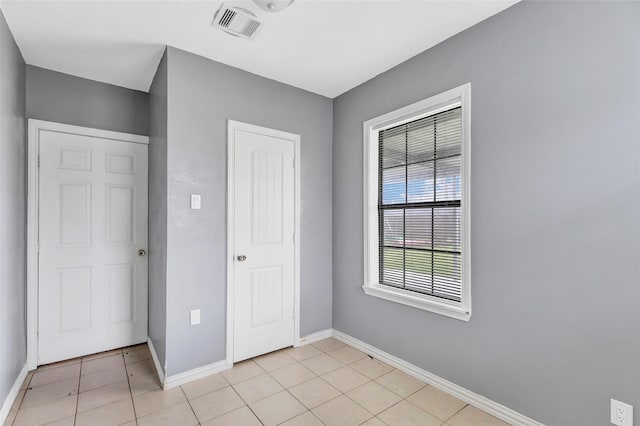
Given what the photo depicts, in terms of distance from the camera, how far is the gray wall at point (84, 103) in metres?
2.70

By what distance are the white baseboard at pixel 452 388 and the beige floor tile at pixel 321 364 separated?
0.35 metres

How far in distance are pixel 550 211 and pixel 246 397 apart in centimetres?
232

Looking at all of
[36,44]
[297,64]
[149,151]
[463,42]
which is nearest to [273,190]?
[297,64]

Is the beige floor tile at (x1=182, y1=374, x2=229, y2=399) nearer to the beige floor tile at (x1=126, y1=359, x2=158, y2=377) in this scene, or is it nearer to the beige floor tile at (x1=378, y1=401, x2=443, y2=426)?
the beige floor tile at (x1=126, y1=359, x2=158, y2=377)

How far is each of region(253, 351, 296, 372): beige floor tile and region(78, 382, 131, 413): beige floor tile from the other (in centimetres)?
100

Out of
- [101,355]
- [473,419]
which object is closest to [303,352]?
[473,419]

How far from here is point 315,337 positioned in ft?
10.6

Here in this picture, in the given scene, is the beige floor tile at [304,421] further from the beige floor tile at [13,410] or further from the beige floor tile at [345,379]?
the beige floor tile at [13,410]

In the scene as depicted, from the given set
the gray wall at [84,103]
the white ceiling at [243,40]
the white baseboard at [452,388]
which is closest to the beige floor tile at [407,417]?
the white baseboard at [452,388]

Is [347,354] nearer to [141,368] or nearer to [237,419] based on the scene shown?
[237,419]

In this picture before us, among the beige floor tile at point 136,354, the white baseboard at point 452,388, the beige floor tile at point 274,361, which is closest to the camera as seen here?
the white baseboard at point 452,388

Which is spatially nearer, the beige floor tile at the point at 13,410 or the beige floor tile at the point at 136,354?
the beige floor tile at the point at 13,410

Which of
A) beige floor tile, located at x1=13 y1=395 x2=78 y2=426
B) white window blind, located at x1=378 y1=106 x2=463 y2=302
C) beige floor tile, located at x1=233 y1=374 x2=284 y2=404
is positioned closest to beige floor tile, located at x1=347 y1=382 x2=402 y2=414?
beige floor tile, located at x1=233 y1=374 x2=284 y2=404

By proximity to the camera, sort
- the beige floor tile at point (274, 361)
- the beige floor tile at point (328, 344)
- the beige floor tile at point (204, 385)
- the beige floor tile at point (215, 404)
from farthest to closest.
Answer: the beige floor tile at point (328, 344), the beige floor tile at point (274, 361), the beige floor tile at point (204, 385), the beige floor tile at point (215, 404)
